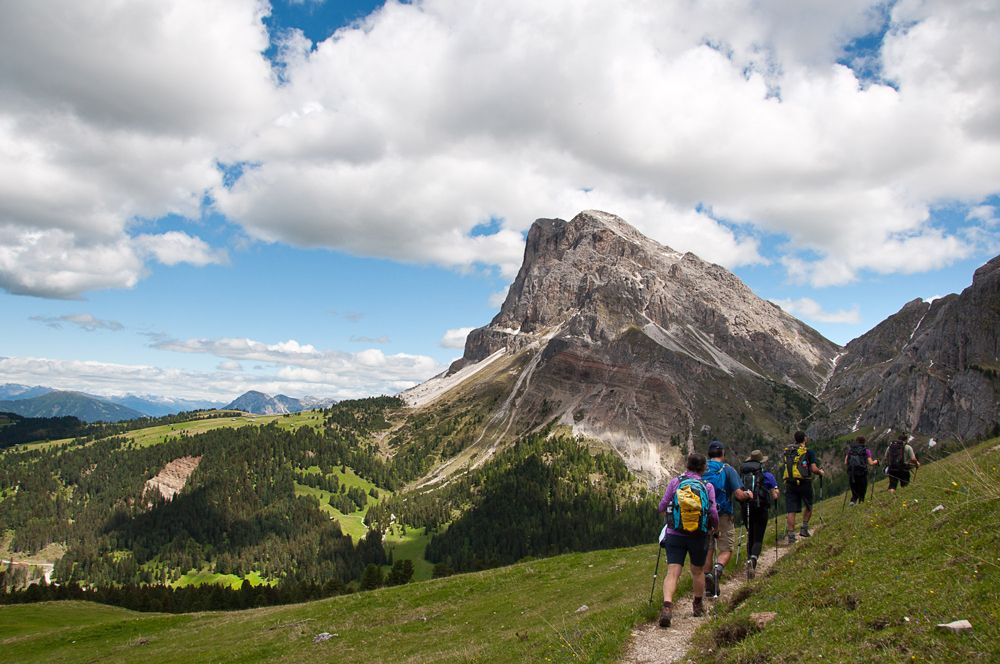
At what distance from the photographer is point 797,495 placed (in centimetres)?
2414

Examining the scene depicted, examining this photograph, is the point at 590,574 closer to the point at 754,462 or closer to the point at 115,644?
the point at 754,462

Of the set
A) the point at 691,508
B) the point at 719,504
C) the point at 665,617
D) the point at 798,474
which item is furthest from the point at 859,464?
the point at 665,617

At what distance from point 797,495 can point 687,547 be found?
1158 cm

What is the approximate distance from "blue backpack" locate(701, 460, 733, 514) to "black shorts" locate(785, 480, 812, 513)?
847cm

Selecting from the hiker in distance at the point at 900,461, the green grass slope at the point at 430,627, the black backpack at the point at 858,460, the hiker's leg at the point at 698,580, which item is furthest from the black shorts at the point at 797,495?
the hiker's leg at the point at 698,580

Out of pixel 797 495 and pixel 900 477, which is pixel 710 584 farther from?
pixel 900 477

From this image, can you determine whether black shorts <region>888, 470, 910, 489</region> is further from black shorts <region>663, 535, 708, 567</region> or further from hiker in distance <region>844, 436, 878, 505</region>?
black shorts <region>663, 535, 708, 567</region>

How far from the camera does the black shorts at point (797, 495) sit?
78.7ft

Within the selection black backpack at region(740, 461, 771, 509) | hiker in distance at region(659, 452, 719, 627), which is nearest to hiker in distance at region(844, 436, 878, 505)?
black backpack at region(740, 461, 771, 509)

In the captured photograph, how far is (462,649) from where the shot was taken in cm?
2230

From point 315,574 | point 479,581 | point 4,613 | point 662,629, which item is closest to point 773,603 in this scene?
point 662,629

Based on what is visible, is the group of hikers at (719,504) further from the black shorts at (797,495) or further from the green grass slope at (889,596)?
the green grass slope at (889,596)

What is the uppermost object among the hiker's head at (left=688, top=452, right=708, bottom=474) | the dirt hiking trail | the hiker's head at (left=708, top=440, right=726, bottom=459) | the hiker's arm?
the hiker's head at (left=708, top=440, right=726, bottom=459)

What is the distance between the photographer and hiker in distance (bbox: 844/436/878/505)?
2728 cm
